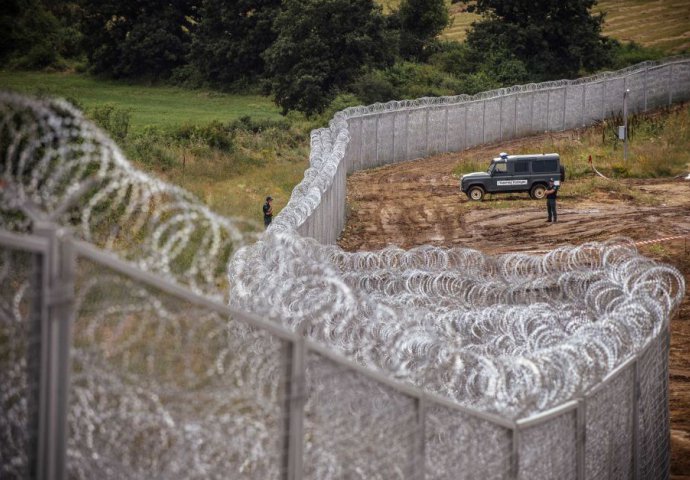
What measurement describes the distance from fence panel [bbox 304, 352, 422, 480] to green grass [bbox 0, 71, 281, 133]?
47.0 metres

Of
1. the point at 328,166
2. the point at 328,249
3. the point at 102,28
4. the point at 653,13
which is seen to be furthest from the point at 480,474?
the point at 653,13

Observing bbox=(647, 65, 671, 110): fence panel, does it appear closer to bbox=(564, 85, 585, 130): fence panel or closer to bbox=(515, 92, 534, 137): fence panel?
bbox=(564, 85, 585, 130): fence panel

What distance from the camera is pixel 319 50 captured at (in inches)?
2069

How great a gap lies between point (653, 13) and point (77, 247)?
288ft

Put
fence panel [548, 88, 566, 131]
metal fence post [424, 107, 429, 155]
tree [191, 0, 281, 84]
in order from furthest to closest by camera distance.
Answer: tree [191, 0, 281, 84] → fence panel [548, 88, 566, 131] → metal fence post [424, 107, 429, 155]

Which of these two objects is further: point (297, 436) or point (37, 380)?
point (297, 436)

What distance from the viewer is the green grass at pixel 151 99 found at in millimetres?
56375

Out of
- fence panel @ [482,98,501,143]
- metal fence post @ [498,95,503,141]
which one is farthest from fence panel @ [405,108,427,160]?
metal fence post @ [498,95,503,141]

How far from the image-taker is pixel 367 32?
54.6 metres

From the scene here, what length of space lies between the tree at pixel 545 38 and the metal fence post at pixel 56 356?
56499mm

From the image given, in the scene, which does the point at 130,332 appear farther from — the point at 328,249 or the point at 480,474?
the point at 328,249

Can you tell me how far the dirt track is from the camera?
3039 centimetres

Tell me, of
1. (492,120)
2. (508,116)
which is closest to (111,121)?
(492,120)

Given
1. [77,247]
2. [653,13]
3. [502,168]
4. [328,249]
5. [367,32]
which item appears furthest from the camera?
[653,13]
